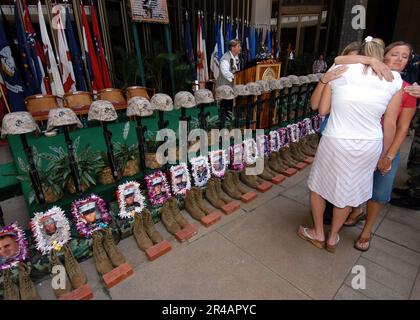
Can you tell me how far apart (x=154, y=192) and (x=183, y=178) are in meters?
0.41

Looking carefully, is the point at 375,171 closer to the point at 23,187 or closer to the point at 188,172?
the point at 188,172

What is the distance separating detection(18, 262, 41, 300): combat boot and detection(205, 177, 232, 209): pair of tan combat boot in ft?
6.30

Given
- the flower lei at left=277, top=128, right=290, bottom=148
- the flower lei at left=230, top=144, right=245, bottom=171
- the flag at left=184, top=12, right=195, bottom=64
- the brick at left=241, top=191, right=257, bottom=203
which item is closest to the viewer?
the brick at left=241, top=191, right=257, bottom=203

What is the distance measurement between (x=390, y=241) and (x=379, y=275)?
0.60 meters

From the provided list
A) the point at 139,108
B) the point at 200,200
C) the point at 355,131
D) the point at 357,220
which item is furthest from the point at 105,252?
the point at 357,220

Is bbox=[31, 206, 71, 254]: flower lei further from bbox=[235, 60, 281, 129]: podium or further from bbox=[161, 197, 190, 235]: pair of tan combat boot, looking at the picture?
bbox=[235, 60, 281, 129]: podium

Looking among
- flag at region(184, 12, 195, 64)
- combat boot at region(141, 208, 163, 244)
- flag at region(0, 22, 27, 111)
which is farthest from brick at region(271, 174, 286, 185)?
flag at region(184, 12, 195, 64)

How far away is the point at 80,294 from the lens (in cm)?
190

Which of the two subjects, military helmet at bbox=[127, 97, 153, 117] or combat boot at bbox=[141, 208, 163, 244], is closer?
military helmet at bbox=[127, 97, 153, 117]

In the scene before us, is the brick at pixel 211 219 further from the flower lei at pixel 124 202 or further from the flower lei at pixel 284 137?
the flower lei at pixel 284 137

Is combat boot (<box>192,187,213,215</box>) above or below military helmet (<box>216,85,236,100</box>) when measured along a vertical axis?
below

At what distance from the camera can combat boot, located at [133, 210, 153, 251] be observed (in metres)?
2.40

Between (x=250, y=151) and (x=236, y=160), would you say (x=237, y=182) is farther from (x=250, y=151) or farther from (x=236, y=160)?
(x=250, y=151)

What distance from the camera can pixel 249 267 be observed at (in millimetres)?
2178
